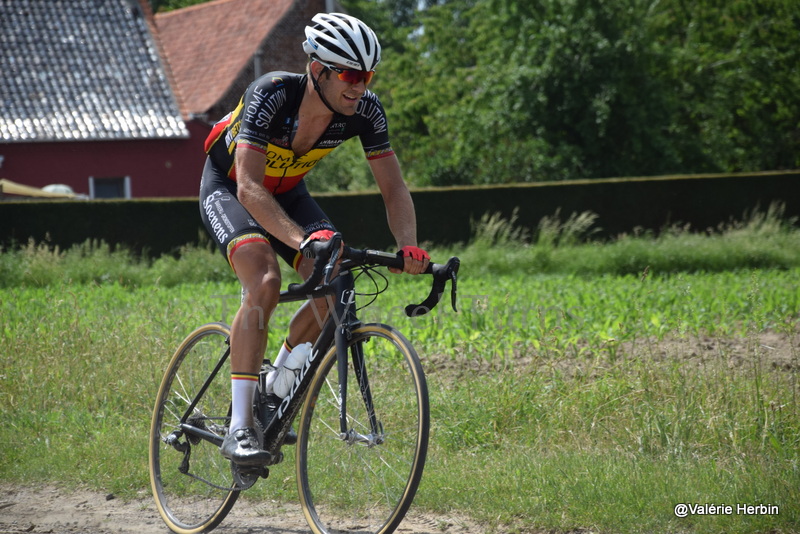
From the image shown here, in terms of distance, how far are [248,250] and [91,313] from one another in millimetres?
7095

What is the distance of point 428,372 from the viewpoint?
305 inches

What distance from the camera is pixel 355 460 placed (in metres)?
4.16

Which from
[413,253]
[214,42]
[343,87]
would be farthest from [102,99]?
[413,253]

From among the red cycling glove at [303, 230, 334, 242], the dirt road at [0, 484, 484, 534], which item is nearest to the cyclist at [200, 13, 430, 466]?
the red cycling glove at [303, 230, 334, 242]

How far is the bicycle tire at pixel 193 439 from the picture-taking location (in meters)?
4.89

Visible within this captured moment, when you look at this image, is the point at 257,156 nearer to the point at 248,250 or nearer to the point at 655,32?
the point at 248,250

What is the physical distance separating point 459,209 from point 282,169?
57.7ft

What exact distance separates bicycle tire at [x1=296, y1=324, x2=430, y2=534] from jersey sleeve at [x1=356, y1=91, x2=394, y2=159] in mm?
1045

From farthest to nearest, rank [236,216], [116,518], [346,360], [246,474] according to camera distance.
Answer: [116,518] → [236,216] → [246,474] → [346,360]

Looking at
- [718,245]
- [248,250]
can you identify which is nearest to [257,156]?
[248,250]

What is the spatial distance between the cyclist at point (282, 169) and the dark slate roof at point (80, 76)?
28024mm

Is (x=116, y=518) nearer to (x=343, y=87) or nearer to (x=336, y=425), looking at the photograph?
(x=336, y=425)

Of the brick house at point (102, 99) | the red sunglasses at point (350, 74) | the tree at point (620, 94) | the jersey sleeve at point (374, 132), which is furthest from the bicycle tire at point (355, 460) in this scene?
the brick house at point (102, 99)

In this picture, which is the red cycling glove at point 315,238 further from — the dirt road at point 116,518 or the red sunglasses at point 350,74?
the dirt road at point 116,518
